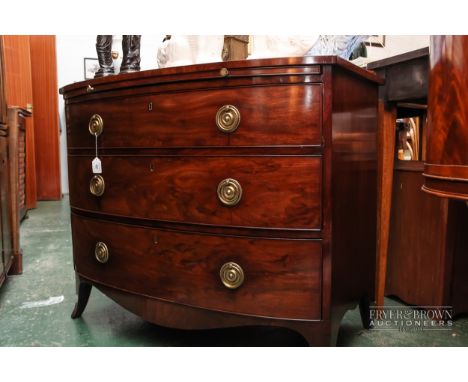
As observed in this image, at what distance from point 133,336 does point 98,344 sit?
120mm

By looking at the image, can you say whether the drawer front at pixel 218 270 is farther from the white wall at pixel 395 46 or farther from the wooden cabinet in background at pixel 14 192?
the white wall at pixel 395 46

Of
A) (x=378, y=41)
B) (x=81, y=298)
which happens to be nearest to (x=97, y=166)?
(x=81, y=298)

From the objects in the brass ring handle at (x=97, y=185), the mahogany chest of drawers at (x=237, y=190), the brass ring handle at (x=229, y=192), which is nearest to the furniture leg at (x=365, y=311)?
the mahogany chest of drawers at (x=237, y=190)

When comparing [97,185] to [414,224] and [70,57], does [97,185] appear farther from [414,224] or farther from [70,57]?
[70,57]

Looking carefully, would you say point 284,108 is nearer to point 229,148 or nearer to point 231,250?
point 229,148

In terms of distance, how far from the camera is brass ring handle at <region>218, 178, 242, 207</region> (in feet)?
3.51

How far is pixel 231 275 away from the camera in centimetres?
110

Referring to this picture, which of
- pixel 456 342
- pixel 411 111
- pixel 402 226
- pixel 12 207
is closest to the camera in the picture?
pixel 456 342

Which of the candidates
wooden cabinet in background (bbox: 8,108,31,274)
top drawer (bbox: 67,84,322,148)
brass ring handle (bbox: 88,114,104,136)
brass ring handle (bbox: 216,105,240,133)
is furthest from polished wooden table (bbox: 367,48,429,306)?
wooden cabinet in background (bbox: 8,108,31,274)

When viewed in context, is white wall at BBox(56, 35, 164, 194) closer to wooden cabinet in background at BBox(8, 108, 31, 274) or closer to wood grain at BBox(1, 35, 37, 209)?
wood grain at BBox(1, 35, 37, 209)

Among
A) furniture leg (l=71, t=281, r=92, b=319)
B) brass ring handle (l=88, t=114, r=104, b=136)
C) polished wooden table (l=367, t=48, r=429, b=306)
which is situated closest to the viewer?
brass ring handle (l=88, t=114, r=104, b=136)

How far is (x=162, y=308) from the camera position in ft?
4.03

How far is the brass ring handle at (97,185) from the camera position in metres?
1.32

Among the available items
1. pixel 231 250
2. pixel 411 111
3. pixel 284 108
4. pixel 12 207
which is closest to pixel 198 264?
pixel 231 250
